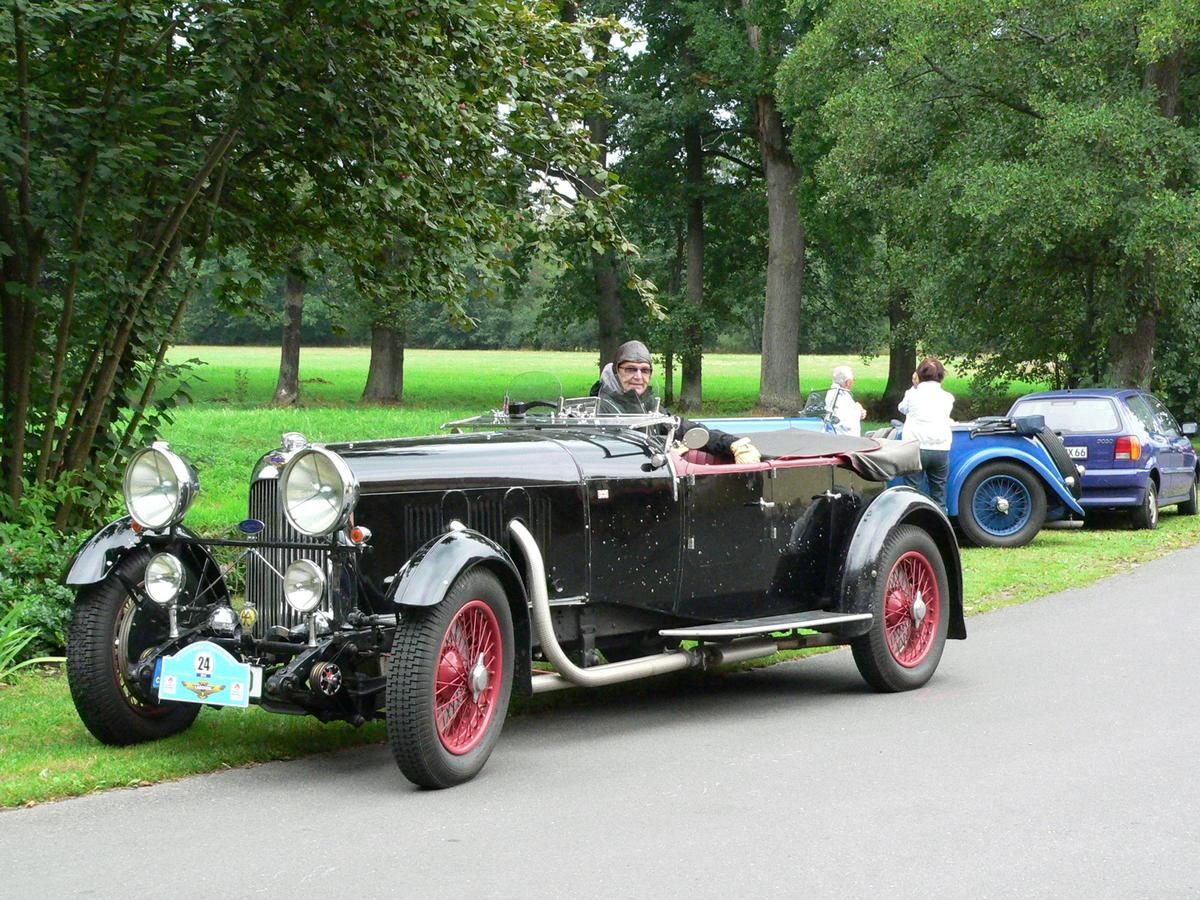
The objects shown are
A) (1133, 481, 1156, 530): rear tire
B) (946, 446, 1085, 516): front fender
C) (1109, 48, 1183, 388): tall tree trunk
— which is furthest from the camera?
(1109, 48, 1183, 388): tall tree trunk

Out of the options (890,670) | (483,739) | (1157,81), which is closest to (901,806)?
(483,739)

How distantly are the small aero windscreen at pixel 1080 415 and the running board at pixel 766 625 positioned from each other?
9.73 meters

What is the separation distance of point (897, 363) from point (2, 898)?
40.0 meters

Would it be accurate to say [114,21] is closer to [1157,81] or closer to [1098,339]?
[1157,81]

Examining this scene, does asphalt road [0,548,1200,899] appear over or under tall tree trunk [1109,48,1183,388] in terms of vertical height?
under

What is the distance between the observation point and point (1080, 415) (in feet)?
55.1

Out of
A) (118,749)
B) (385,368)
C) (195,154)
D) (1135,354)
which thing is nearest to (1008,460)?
(195,154)

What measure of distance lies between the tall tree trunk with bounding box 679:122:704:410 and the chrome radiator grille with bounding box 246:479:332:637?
113 ft

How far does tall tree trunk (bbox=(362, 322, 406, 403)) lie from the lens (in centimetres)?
4400

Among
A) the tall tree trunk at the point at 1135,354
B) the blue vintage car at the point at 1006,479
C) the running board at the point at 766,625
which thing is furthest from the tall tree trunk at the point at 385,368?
the running board at the point at 766,625

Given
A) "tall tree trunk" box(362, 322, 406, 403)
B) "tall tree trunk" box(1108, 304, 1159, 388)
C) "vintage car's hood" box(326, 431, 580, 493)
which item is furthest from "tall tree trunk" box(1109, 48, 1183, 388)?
"tall tree trunk" box(362, 322, 406, 403)

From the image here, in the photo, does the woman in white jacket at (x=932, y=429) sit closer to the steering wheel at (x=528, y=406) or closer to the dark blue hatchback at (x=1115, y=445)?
the dark blue hatchback at (x=1115, y=445)

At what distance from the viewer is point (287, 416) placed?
109 ft

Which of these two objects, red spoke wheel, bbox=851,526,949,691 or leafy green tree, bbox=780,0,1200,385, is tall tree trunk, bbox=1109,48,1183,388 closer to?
leafy green tree, bbox=780,0,1200,385
